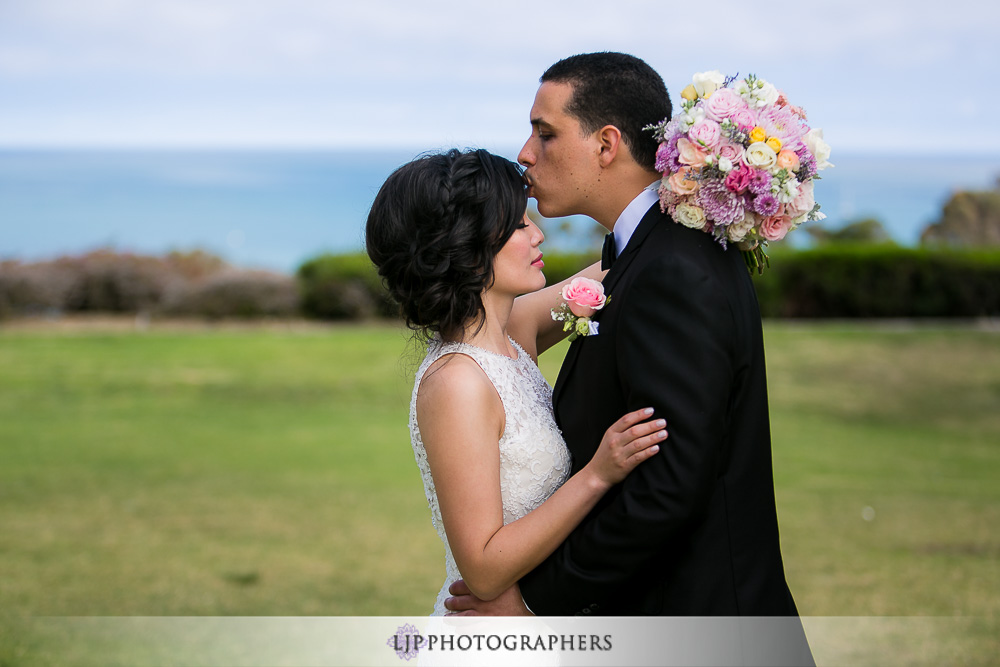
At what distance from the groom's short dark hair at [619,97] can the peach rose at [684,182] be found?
366 millimetres

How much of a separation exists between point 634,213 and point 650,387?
2.21 ft

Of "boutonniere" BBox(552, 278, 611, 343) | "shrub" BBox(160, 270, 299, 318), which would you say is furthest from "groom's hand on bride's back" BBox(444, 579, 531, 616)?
"shrub" BBox(160, 270, 299, 318)

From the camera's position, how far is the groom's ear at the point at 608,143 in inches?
119

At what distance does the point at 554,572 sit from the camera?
2.86m

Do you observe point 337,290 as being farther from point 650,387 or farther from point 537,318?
point 650,387

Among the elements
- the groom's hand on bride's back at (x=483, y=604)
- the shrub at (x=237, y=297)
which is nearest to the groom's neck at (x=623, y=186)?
the groom's hand on bride's back at (x=483, y=604)

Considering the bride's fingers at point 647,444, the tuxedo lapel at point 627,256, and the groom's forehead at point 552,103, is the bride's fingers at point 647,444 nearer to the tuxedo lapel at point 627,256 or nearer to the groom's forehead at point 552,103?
the tuxedo lapel at point 627,256

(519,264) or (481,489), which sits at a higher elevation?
(519,264)

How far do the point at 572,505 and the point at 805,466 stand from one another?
33.9 ft

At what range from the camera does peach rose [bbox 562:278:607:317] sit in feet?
9.30

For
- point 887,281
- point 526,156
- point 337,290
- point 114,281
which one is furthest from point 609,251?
point 114,281

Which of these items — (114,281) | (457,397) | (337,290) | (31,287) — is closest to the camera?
(457,397)

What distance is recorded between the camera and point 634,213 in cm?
303

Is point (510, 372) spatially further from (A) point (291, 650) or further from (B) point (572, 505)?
(A) point (291, 650)
